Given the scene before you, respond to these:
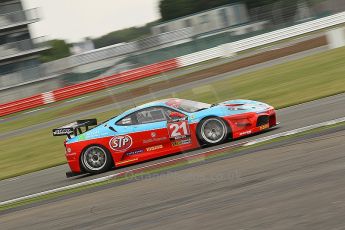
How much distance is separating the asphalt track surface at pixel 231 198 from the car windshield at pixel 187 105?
2311 mm

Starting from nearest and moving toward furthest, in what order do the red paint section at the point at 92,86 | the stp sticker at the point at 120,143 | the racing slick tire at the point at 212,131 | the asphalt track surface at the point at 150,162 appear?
the asphalt track surface at the point at 150,162 → the racing slick tire at the point at 212,131 → the stp sticker at the point at 120,143 → the red paint section at the point at 92,86

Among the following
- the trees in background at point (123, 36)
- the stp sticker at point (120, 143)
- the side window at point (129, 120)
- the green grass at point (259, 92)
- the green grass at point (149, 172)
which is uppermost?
the trees in background at point (123, 36)

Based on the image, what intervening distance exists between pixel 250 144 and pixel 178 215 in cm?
389

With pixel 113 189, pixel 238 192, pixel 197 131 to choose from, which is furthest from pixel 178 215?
pixel 197 131

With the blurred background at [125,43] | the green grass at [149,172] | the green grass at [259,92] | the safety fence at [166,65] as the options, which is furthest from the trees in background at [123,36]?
the green grass at [149,172]

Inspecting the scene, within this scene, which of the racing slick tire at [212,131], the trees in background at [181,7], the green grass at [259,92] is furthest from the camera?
the trees in background at [181,7]

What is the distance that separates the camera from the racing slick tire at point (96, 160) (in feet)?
39.1

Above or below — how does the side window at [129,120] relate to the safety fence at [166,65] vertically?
above

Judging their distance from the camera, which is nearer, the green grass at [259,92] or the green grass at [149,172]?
the green grass at [149,172]

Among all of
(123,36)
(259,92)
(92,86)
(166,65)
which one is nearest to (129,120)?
(259,92)

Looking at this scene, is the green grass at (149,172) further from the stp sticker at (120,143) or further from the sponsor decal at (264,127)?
the stp sticker at (120,143)

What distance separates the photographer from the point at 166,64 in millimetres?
33938

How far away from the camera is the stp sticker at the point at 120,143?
11898mm

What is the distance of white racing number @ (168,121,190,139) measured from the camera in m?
11.5
